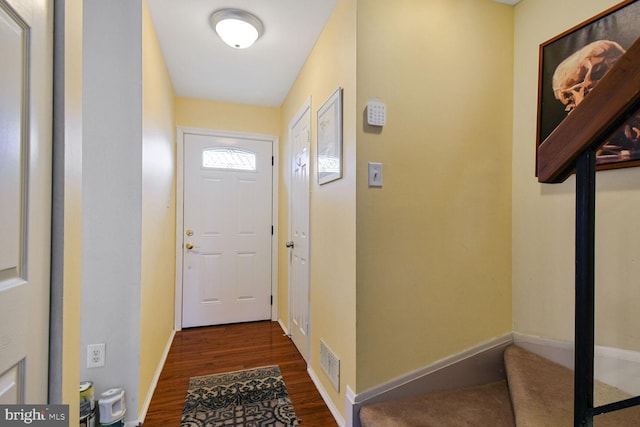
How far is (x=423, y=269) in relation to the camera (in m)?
1.62

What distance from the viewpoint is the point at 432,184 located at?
1637 mm

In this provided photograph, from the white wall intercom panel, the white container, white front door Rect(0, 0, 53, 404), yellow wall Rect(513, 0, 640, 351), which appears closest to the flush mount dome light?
the white wall intercom panel

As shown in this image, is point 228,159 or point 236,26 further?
point 228,159

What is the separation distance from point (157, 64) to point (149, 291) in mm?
1592

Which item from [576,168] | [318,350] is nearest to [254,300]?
[318,350]

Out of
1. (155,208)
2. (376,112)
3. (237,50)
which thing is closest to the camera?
(376,112)

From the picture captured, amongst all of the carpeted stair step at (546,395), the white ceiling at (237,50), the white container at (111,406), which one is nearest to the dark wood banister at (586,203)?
the carpeted stair step at (546,395)

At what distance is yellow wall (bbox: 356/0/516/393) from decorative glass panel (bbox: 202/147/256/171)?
2.05 metres

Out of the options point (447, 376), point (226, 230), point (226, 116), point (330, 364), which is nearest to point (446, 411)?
point (447, 376)

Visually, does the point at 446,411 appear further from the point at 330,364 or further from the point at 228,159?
the point at 228,159

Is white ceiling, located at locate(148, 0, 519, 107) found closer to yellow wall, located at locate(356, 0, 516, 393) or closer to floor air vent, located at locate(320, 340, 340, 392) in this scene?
yellow wall, located at locate(356, 0, 516, 393)

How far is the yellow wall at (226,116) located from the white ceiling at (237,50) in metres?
0.09

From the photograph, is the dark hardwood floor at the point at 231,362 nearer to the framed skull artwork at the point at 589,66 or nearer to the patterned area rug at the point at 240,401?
the patterned area rug at the point at 240,401

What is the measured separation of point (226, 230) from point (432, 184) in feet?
7.55
